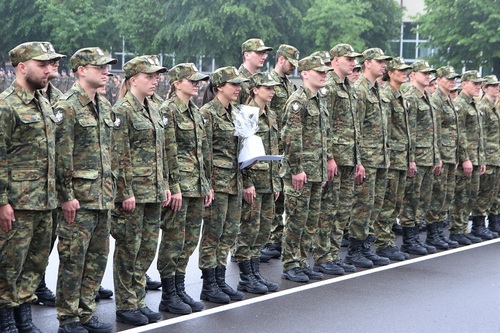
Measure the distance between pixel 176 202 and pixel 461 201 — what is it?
229 inches

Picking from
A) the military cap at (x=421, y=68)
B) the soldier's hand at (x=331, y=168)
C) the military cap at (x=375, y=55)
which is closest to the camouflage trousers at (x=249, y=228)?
the soldier's hand at (x=331, y=168)

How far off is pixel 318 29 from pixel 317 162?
30036mm

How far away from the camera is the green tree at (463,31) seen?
28828 mm

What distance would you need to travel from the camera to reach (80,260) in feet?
22.6

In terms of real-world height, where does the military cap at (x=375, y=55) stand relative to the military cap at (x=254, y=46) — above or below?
below

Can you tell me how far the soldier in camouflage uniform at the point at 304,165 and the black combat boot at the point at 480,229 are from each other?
13.7 ft

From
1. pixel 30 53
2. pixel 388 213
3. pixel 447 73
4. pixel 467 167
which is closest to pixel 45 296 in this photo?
pixel 30 53

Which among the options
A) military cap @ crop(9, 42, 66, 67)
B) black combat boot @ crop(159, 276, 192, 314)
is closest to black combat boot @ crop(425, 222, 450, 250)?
black combat boot @ crop(159, 276, 192, 314)

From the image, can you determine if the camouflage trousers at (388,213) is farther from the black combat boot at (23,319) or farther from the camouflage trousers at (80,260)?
the black combat boot at (23,319)

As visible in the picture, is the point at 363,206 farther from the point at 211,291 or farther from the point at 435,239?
the point at 211,291

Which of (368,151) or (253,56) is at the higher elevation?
(253,56)

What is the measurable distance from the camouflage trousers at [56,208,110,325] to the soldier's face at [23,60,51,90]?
0.95 meters

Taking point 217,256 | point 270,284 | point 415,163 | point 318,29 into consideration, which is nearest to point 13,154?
point 217,256

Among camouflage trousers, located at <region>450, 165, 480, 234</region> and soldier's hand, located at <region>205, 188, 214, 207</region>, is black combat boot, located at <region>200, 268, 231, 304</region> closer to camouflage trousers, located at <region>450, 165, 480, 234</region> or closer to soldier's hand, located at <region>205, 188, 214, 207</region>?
soldier's hand, located at <region>205, 188, 214, 207</region>
